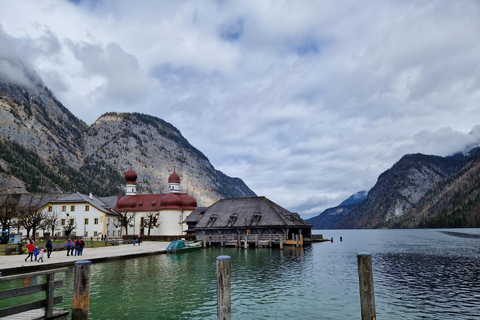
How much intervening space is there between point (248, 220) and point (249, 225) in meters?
2.09

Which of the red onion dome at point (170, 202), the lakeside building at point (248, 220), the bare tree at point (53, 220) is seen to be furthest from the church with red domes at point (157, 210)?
the lakeside building at point (248, 220)

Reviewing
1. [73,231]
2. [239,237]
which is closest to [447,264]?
[239,237]

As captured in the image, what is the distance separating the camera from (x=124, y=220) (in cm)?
8975

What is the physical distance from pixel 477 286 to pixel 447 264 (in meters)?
14.0

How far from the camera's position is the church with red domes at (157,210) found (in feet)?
293

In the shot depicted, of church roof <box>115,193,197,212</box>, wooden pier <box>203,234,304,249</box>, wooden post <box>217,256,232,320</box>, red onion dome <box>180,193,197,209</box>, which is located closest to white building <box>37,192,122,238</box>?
church roof <box>115,193,197,212</box>

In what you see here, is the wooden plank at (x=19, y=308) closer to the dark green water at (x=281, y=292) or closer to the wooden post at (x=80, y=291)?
the wooden post at (x=80, y=291)

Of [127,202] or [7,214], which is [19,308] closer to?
[7,214]

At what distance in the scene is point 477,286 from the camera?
23.7 metres

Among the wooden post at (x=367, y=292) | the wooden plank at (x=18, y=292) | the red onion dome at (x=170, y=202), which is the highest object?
the red onion dome at (x=170, y=202)

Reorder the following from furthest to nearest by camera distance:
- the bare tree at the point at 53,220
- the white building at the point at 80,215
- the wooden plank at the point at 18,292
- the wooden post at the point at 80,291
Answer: the white building at the point at 80,215
the bare tree at the point at 53,220
the wooden post at the point at 80,291
the wooden plank at the point at 18,292

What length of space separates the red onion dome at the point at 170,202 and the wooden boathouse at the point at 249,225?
729 inches

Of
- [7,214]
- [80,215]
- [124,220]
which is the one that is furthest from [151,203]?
[7,214]

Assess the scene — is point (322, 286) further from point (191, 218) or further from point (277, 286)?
point (191, 218)
